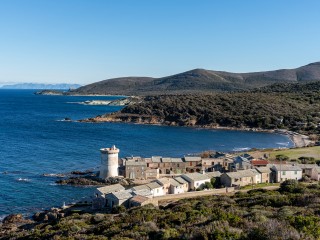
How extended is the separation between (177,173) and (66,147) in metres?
27.8

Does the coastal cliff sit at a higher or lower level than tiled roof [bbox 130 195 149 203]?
higher

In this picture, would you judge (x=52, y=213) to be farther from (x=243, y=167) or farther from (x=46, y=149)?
(x=46, y=149)

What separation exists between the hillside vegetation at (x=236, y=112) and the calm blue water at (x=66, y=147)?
42.9ft

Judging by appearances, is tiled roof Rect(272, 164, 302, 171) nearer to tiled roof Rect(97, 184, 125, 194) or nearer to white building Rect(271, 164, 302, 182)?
white building Rect(271, 164, 302, 182)

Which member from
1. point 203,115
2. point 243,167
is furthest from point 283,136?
point 243,167

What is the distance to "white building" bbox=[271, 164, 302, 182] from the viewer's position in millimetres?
46594

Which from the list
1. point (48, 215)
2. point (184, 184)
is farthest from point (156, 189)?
point (48, 215)

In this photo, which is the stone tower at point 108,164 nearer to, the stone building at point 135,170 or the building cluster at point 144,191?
the stone building at point 135,170

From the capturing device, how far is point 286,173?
46.8m

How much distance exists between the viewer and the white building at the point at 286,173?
46.6m

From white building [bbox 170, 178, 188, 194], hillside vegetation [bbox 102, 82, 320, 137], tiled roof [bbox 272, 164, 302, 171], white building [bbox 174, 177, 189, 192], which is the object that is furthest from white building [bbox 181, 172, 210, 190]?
hillside vegetation [bbox 102, 82, 320, 137]

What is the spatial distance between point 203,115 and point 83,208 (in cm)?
8977

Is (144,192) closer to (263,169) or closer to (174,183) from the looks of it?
(174,183)

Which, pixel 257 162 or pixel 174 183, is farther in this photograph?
pixel 257 162
